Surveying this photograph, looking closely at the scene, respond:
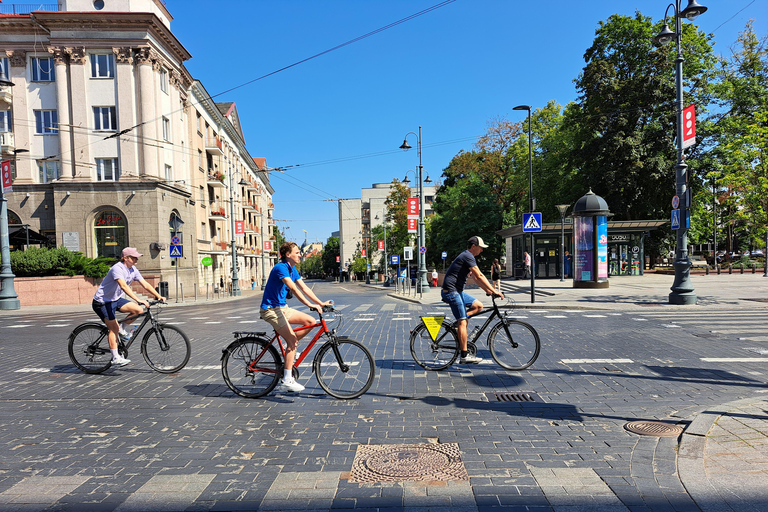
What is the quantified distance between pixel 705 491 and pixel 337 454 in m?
2.66

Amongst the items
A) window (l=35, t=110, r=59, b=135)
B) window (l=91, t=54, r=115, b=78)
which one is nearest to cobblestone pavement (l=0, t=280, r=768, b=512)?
window (l=91, t=54, r=115, b=78)

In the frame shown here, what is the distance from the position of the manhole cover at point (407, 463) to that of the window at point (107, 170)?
30.3m

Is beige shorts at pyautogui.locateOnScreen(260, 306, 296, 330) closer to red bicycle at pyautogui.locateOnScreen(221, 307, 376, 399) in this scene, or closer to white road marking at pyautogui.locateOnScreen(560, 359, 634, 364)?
red bicycle at pyautogui.locateOnScreen(221, 307, 376, 399)

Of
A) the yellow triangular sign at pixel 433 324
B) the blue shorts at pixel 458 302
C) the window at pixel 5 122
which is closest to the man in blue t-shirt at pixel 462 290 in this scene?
the blue shorts at pixel 458 302

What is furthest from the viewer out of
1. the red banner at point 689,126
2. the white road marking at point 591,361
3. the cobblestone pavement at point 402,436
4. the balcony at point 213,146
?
the balcony at point 213,146

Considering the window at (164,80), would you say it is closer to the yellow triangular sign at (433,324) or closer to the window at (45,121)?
the window at (45,121)

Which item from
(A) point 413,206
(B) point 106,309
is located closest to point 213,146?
(A) point 413,206

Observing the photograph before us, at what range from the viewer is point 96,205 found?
95.3ft

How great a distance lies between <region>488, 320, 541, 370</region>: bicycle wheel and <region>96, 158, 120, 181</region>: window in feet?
93.9

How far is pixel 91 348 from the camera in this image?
7.48m

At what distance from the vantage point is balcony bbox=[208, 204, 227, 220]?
42406 mm

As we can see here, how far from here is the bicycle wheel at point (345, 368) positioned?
585 centimetres

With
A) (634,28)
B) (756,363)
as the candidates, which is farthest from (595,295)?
(634,28)

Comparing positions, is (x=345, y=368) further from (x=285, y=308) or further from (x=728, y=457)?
(x=728, y=457)
